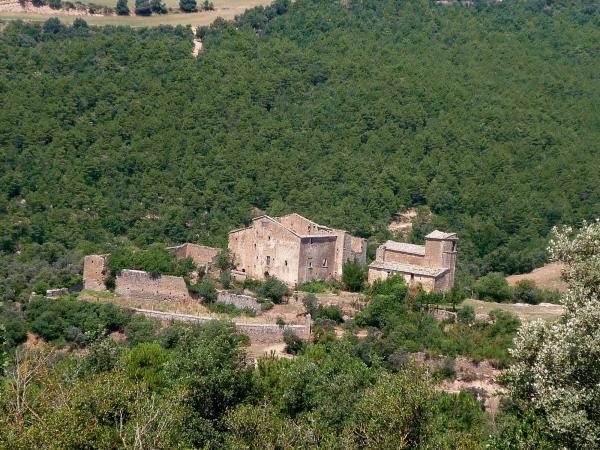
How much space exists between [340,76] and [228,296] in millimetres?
23535

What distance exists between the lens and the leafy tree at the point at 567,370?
20.5 m

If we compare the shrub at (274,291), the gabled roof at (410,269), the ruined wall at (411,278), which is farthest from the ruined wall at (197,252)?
the gabled roof at (410,269)

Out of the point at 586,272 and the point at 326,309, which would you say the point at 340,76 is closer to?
the point at 326,309

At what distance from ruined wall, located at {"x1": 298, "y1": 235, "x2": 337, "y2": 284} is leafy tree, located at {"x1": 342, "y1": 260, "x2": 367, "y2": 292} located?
698 mm

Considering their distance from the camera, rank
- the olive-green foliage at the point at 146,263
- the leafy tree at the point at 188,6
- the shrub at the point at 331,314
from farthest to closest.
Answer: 1. the leafy tree at the point at 188,6
2. the olive-green foliage at the point at 146,263
3. the shrub at the point at 331,314

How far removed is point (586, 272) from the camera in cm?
2217

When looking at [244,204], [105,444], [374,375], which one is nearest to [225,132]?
[244,204]

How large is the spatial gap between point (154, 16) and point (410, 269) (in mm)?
34199

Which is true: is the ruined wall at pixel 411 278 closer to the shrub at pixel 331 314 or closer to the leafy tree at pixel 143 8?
the shrub at pixel 331 314

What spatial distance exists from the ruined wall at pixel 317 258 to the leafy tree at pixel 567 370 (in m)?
20.5

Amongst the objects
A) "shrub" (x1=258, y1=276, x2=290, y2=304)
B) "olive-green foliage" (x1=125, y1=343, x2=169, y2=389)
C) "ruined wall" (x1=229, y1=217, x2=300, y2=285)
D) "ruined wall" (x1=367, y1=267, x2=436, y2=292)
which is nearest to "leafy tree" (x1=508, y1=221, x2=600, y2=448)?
"olive-green foliage" (x1=125, y1=343, x2=169, y2=389)

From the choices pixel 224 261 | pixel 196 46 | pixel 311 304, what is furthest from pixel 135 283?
pixel 196 46

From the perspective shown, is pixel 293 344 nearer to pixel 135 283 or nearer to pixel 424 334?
pixel 424 334

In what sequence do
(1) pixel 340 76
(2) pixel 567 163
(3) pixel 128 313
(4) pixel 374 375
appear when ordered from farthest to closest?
(1) pixel 340 76 < (2) pixel 567 163 < (3) pixel 128 313 < (4) pixel 374 375
